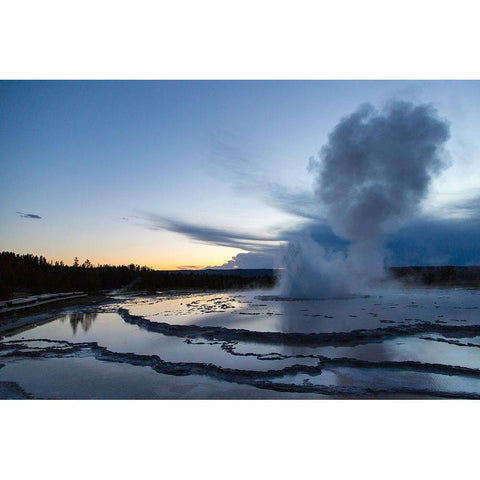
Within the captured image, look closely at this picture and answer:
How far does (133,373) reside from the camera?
7.84m

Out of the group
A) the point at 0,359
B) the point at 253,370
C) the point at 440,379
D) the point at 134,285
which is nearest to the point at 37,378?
the point at 0,359

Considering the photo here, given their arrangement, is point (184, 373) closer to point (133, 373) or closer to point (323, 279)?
point (133, 373)

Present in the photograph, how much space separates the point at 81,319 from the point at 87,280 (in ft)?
63.7

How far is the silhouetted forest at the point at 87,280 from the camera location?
3288 centimetres

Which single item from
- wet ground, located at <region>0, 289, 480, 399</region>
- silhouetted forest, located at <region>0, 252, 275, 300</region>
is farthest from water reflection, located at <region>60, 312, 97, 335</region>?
silhouetted forest, located at <region>0, 252, 275, 300</region>

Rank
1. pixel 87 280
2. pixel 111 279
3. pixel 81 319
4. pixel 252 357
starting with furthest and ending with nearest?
pixel 111 279
pixel 87 280
pixel 81 319
pixel 252 357

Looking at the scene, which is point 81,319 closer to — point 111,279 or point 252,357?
point 252,357

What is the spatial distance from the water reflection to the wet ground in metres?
0.23

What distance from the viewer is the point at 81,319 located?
16.7 metres

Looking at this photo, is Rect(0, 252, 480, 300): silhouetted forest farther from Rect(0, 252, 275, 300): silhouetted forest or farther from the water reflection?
the water reflection

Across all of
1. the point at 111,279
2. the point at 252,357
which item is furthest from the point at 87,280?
the point at 252,357

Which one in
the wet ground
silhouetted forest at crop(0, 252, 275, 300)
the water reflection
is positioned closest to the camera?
the wet ground

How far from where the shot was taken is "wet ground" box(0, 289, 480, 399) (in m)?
6.66

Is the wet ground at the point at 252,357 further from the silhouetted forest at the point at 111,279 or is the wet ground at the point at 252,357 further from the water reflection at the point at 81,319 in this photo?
the silhouetted forest at the point at 111,279
